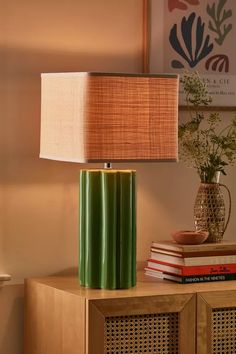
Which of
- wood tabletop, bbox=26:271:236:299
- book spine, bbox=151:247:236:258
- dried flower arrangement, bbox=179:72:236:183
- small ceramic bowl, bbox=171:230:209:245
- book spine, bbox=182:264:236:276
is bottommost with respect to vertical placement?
wood tabletop, bbox=26:271:236:299

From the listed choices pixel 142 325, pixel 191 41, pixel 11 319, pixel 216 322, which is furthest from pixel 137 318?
pixel 191 41

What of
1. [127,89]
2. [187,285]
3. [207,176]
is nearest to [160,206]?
[207,176]

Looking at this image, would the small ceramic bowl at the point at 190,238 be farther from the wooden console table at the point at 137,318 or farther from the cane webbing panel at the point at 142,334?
the cane webbing panel at the point at 142,334

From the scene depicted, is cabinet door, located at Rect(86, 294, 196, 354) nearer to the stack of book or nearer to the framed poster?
the stack of book

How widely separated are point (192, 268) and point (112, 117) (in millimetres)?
581

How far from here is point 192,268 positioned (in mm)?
2840

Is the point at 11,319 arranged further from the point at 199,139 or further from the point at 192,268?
the point at 199,139

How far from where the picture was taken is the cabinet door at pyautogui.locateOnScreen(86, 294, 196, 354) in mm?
2559

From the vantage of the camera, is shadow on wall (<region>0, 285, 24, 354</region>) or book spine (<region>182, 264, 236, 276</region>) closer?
book spine (<region>182, 264, 236, 276</region>)

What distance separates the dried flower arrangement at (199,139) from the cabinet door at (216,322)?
47 centimetres

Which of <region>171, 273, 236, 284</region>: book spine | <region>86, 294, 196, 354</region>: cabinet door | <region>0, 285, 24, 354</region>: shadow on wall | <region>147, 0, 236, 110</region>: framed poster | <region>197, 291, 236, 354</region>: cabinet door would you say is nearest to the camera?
<region>86, 294, 196, 354</region>: cabinet door

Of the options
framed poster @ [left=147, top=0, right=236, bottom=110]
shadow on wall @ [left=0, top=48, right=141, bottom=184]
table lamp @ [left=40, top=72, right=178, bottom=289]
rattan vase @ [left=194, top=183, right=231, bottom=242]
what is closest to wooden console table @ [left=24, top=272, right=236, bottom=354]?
table lamp @ [left=40, top=72, right=178, bottom=289]

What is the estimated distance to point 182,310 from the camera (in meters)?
2.66

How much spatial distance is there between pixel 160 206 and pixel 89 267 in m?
0.53
